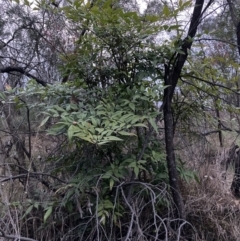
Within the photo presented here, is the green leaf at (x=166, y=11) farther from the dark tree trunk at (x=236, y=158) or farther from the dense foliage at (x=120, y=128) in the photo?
the dark tree trunk at (x=236, y=158)

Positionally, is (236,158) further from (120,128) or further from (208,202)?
(120,128)

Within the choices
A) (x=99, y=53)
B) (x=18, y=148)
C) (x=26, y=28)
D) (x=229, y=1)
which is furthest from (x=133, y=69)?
(x=26, y=28)

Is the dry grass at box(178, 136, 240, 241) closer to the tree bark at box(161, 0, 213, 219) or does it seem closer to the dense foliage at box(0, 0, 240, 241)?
the dense foliage at box(0, 0, 240, 241)

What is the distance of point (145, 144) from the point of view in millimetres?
2938

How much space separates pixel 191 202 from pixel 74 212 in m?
1.03

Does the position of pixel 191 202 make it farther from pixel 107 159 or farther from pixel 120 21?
pixel 120 21

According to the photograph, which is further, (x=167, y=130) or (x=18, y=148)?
(x=18, y=148)

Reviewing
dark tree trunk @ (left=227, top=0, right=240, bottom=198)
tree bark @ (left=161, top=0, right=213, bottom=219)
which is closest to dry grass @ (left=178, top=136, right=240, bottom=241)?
dark tree trunk @ (left=227, top=0, right=240, bottom=198)

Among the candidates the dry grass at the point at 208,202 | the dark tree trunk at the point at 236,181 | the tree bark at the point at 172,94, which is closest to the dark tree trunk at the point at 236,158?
the dark tree trunk at the point at 236,181

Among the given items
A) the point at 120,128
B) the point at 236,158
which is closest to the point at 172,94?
the point at 120,128

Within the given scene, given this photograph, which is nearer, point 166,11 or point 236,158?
point 166,11

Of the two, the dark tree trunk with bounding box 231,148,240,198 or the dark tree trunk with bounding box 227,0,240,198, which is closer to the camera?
the dark tree trunk with bounding box 227,0,240,198

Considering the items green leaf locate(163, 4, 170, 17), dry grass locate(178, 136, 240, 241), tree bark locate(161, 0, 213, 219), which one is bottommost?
dry grass locate(178, 136, 240, 241)

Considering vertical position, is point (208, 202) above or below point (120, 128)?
below
